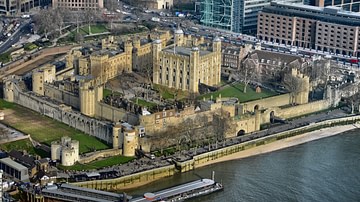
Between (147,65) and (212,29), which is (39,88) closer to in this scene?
(147,65)

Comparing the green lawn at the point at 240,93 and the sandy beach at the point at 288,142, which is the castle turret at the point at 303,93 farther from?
the sandy beach at the point at 288,142

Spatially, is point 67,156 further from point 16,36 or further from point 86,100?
point 16,36

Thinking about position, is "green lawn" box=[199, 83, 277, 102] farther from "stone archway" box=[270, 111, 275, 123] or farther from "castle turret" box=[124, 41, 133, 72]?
"castle turret" box=[124, 41, 133, 72]

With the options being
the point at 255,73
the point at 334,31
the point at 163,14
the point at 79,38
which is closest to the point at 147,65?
the point at 255,73

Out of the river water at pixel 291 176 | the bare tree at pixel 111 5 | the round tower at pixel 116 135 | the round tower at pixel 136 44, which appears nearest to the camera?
the river water at pixel 291 176

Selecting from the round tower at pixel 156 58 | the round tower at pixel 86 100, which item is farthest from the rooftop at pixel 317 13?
the round tower at pixel 86 100

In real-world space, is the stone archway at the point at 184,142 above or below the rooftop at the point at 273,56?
below

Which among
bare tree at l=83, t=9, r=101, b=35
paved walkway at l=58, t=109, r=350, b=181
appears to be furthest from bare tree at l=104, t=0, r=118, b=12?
paved walkway at l=58, t=109, r=350, b=181

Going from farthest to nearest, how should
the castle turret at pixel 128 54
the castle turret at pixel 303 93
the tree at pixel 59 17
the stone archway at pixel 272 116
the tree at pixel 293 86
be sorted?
the tree at pixel 59 17, the castle turret at pixel 128 54, the tree at pixel 293 86, the castle turret at pixel 303 93, the stone archway at pixel 272 116
